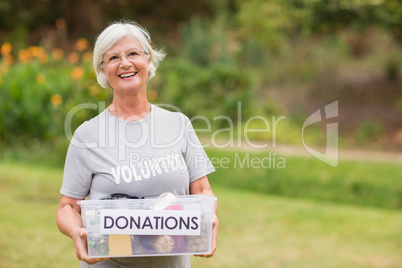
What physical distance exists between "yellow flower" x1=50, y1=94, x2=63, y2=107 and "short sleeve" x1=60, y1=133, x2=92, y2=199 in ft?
28.3

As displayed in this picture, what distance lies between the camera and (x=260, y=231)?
771 centimetres

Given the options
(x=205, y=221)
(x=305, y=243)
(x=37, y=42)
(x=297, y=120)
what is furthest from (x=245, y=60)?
(x=205, y=221)

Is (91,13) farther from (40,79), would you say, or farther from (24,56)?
(40,79)

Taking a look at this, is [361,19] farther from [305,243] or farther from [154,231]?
[154,231]

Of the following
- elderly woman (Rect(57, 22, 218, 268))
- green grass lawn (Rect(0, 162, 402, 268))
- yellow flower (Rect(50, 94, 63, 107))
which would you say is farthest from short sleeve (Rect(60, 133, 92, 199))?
yellow flower (Rect(50, 94, 63, 107))

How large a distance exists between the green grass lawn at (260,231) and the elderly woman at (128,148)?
11.2ft

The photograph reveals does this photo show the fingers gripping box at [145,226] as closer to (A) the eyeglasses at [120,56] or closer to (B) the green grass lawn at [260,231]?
(A) the eyeglasses at [120,56]

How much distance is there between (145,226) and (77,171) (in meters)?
0.43

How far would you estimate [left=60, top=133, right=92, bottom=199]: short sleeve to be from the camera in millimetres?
2744

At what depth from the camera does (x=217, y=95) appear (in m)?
14.2

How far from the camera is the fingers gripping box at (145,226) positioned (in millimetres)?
2510

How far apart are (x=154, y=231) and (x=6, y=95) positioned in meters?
10.2

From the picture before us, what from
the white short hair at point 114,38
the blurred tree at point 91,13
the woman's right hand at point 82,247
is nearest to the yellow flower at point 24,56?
the blurred tree at point 91,13

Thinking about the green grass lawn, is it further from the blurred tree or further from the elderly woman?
the blurred tree
